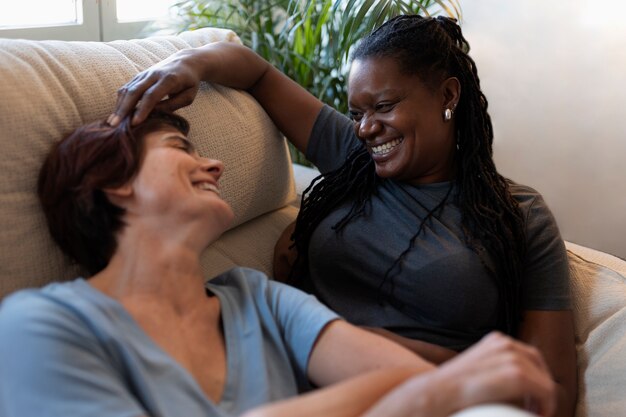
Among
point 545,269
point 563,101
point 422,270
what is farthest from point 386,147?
point 563,101

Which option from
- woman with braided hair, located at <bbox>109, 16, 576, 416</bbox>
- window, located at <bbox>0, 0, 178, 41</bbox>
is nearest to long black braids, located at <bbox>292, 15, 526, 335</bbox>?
woman with braided hair, located at <bbox>109, 16, 576, 416</bbox>

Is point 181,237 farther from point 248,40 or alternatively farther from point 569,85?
point 569,85

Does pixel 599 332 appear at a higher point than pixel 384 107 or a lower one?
lower

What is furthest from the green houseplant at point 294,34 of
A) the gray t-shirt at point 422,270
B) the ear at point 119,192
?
the ear at point 119,192

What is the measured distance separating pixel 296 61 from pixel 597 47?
932 mm

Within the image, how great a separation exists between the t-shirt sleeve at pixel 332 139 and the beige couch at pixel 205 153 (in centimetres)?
7

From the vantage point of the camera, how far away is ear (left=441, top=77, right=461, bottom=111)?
1.54 m

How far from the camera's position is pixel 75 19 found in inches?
89.8

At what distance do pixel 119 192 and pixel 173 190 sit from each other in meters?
0.07

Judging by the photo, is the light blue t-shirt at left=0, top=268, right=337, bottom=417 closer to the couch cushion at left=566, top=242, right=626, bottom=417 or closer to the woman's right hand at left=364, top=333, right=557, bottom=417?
the woman's right hand at left=364, top=333, right=557, bottom=417

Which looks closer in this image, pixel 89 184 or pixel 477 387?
pixel 477 387

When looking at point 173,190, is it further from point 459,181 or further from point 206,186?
point 459,181

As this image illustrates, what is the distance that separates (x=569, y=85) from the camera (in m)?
2.64

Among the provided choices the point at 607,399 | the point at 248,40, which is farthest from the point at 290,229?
the point at 248,40
